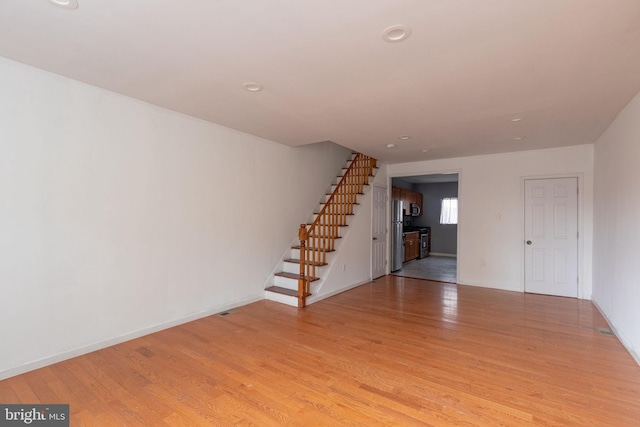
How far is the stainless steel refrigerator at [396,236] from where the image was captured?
23.1 ft

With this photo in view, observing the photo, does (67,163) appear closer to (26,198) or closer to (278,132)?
(26,198)

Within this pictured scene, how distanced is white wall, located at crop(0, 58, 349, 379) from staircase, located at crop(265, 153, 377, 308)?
56 cm

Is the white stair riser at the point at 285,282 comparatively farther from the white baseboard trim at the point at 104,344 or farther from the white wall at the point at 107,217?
the white baseboard trim at the point at 104,344

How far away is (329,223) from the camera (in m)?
5.24

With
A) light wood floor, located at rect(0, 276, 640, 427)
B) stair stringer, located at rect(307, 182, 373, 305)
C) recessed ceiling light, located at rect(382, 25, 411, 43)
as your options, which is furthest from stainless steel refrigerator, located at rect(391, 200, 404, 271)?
recessed ceiling light, located at rect(382, 25, 411, 43)

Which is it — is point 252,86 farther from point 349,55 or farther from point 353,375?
point 353,375

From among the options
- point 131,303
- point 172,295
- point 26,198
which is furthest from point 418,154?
point 26,198

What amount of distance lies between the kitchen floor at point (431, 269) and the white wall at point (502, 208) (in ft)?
2.69

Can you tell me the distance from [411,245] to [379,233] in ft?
9.20

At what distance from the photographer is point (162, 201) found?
11.3 feet

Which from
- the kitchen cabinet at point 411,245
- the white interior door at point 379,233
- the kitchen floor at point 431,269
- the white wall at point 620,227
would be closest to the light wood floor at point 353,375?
the white wall at point 620,227

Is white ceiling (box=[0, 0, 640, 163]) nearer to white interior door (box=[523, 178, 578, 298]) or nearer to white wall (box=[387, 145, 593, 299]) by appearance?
white wall (box=[387, 145, 593, 299])

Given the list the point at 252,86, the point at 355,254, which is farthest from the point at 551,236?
the point at 252,86

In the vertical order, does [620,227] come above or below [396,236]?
above
